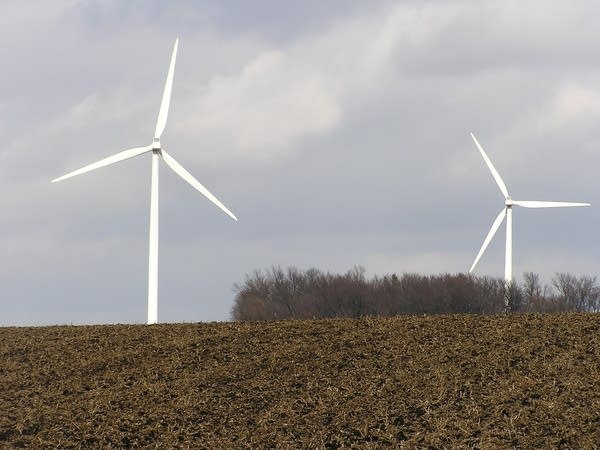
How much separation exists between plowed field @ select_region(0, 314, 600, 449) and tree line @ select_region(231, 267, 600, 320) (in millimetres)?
52155

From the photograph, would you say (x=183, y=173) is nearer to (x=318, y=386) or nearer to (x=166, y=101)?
(x=166, y=101)

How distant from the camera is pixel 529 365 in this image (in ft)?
79.0

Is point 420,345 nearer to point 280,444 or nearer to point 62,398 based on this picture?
point 280,444

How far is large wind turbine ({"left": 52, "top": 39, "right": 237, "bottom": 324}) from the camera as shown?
1535 inches

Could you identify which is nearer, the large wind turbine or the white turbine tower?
the large wind turbine

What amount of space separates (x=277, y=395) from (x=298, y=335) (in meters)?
4.17

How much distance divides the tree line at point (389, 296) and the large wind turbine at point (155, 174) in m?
41.0

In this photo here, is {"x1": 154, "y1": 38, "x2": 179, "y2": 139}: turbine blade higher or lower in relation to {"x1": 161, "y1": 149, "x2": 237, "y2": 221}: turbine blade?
higher

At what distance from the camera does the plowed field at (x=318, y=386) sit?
70.3ft

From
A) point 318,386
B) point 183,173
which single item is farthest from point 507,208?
point 318,386

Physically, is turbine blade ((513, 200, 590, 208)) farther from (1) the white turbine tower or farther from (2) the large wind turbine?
(2) the large wind turbine

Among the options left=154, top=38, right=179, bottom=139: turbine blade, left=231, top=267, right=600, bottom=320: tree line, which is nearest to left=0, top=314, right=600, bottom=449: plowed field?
left=154, top=38, right=179, bottom=139: turbine blade

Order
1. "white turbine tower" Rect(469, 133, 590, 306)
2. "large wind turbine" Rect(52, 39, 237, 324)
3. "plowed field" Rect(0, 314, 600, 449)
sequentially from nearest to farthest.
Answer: "plowed field" Rect(0, 314, 600, 449), "large wind turbine" Rect(52, 39, 237, 324), "white turbine tower" Rect(469, 133, 590, 306)

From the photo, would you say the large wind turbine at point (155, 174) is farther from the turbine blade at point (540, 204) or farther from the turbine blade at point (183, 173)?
the turbine blade at point (540, 204)
